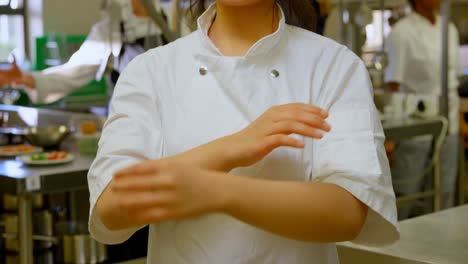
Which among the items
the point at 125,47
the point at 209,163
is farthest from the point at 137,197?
the point at 125,47

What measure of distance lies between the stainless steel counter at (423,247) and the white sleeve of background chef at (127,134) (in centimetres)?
52

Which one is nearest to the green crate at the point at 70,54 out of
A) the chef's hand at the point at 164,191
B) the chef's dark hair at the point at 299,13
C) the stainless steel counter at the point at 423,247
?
the stainless steel counter at the point at 423,247

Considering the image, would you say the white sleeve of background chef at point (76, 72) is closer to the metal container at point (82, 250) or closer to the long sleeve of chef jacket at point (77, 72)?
the long sleeve of chef jacket at point (77, 72)

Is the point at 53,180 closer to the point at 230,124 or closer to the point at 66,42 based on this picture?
the point at 230,124

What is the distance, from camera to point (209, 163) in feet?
2.50

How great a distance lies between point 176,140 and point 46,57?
3.74 meters

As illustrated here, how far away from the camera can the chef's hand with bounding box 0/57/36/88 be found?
2.78m

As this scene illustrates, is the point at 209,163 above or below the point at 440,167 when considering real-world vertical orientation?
above

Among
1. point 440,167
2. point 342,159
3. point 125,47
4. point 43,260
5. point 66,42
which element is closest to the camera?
point 342,159

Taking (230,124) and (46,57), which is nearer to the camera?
(230,124)

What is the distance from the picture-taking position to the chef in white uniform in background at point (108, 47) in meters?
2.85

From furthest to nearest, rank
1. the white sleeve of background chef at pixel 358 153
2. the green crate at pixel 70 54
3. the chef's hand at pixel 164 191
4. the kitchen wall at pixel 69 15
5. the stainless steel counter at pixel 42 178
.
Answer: the kitchen wall at pixel 69 15 < the green crate at pixel 70 54 < the stainless steel counter at pixel 42 178 < the white sleeve of background chef at pixel 358 153 < the chef's hand at pixel 164 191

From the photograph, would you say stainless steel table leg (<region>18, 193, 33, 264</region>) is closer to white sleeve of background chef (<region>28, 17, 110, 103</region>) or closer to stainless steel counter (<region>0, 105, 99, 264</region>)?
stainless steel counter (<region>0, 105, 99, 264</region>)

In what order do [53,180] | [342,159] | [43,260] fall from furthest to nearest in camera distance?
[43,260] → [53,180] → [342,159]
